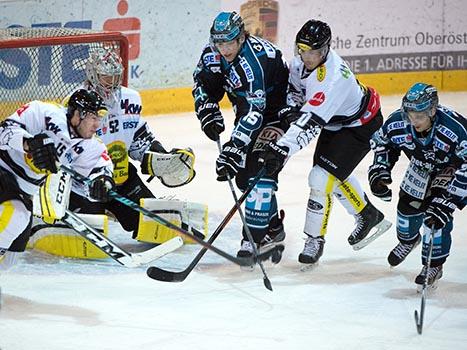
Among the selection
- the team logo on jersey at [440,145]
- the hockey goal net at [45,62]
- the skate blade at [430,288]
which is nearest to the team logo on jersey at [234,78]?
the team logo on jersey at [440,145]

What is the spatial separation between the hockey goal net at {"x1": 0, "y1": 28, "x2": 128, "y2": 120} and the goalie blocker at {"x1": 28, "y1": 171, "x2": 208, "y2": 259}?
114 centimetres

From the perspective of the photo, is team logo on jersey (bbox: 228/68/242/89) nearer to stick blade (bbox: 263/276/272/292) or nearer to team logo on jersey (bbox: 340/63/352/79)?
team logo on jersey (bbox: 340/63/352/79)

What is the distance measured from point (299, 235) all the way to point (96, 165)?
1.45 m

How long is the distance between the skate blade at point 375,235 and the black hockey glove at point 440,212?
0.86m

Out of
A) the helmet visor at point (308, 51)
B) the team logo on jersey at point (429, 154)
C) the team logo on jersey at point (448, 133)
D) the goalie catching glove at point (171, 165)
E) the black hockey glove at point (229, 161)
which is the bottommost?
the goalie catching glove at point (171, 165)

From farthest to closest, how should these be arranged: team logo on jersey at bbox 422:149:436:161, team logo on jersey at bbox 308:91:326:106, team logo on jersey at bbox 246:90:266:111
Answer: team logo on jersey at bbox 246:90:266:111 → team logo on jersey at bbox 308:91:326:106 → team logo on jersey at bbox 422:149:436:161

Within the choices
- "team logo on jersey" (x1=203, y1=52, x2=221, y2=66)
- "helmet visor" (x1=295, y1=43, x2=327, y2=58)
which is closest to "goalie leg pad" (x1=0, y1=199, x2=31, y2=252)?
"team logo on jersey" (x1=203, y1=52, x2=221, y2=66)

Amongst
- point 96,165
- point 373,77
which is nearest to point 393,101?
point 373,77

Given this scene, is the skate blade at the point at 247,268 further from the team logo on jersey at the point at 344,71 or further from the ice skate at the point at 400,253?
the team logo on jersey at the point at 344,71

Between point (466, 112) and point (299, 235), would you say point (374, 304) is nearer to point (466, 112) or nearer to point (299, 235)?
point (299, 235)

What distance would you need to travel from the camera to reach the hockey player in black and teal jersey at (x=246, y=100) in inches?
185

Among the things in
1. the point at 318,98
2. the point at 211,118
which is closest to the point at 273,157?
the point at 318,98

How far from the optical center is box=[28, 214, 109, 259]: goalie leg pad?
4.84 m

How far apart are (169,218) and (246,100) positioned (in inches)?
27.5
